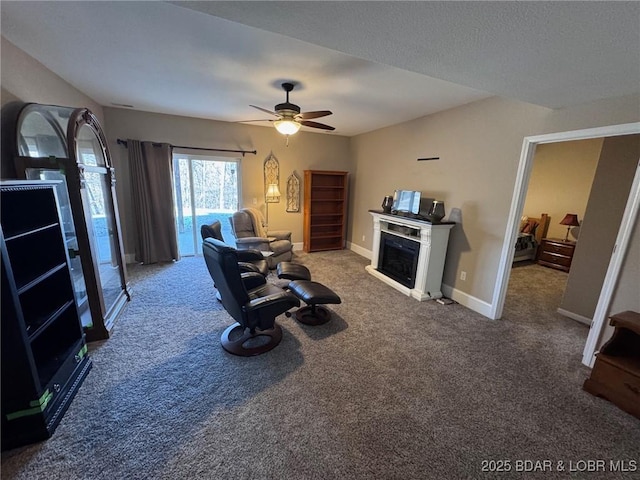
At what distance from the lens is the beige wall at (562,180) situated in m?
4.67

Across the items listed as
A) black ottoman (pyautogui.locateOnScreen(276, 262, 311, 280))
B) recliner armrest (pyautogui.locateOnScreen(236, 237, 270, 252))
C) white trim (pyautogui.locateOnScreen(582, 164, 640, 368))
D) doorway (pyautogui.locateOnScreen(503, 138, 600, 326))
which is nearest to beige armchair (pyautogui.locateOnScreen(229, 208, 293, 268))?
recliner armrest (pyautogui.locateOnScreen(236, 237, 270, 252))

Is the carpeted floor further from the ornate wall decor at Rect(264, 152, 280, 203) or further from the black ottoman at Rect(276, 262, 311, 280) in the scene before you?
the ornate wall decor at Rect(264, 152, 280, 203)

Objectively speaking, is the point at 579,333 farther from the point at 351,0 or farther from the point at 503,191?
the point at 351,0

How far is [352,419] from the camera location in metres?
1.67

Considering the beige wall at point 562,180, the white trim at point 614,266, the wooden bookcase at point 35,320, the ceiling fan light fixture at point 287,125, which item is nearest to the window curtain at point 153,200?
the ceiling fan light fixture at point 287,125

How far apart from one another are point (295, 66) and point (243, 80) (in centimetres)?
69

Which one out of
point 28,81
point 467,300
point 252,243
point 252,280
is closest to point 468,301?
point 467,300

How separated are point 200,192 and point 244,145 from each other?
4.04 feet

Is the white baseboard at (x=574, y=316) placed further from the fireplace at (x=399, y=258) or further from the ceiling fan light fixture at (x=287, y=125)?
the ceiling fan light fixture at (x=287, y=125)

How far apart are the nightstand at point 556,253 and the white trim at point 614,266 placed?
3.13 meters

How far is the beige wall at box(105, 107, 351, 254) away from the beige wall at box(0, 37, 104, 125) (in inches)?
47.6

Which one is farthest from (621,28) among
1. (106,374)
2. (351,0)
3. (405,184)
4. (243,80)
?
(106,374)

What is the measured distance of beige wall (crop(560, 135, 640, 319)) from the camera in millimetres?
2668

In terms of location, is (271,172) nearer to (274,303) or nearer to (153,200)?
(153,200)
